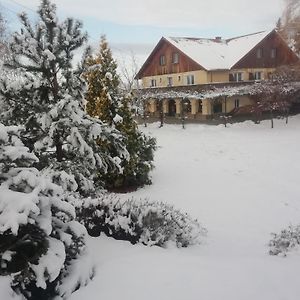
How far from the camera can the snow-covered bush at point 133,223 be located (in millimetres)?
7109

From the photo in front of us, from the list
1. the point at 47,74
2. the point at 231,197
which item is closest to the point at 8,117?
the point at 47,74

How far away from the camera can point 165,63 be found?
129 ft

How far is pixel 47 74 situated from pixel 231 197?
26.5ft

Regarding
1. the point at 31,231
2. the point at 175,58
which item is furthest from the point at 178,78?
the point at 31,231

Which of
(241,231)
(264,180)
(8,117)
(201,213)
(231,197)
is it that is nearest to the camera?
(8,117)

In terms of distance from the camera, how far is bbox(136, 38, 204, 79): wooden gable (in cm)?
3619

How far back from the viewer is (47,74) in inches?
360

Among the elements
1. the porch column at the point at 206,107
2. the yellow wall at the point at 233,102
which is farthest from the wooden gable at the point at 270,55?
the porch column at the point at 206,107

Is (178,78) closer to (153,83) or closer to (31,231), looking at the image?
(153,83)

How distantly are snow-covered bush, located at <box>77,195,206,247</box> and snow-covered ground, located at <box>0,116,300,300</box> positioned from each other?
0.36 m

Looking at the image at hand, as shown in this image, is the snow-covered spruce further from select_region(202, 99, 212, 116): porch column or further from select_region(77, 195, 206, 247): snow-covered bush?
select_region(202, 99, 212, 116): porch column

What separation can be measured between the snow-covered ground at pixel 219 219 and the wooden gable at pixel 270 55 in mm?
9057

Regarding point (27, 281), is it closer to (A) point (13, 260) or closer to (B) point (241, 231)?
(A) point (13, 260)

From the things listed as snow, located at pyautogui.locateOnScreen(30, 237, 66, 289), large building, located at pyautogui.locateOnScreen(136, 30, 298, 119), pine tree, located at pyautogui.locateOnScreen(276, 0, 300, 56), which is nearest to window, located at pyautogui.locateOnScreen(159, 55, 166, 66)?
large building, located at pyautogui.locateOnScreen(136, 30, 298, 119)
